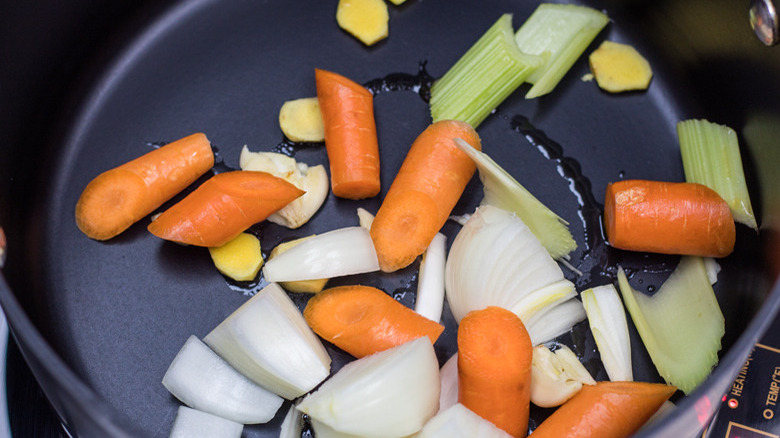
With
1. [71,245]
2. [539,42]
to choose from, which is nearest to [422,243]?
[539,42]

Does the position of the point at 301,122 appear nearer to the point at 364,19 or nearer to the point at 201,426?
the point at 364,19

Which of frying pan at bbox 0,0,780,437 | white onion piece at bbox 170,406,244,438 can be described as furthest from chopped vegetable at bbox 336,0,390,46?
white onion piece at bbox 170,406,244,438

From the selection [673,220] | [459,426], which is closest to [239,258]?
[459,426]

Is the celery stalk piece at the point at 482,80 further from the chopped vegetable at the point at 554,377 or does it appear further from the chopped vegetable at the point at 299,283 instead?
the chopped vegetable at the point at 554,377

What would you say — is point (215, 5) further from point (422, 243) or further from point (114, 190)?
point (422, 243)

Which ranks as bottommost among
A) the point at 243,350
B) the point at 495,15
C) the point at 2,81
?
the point at 243,350

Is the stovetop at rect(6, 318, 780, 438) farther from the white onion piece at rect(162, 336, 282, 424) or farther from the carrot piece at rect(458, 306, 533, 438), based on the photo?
the carrot piece at rect(458, 306, 533, 438)

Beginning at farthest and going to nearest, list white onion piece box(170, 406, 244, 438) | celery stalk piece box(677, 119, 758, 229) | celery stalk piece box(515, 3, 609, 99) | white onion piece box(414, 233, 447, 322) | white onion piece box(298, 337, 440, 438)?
celery stalk piece box(515, 3, 609, 99) → celery stalk piece box(677, 119, 758, 229) → white onion piece box(414, 233, 447, 322) → white onion piece box(170, 406, 244, 438) → white onion piece box(298, 337, 440, 438)
